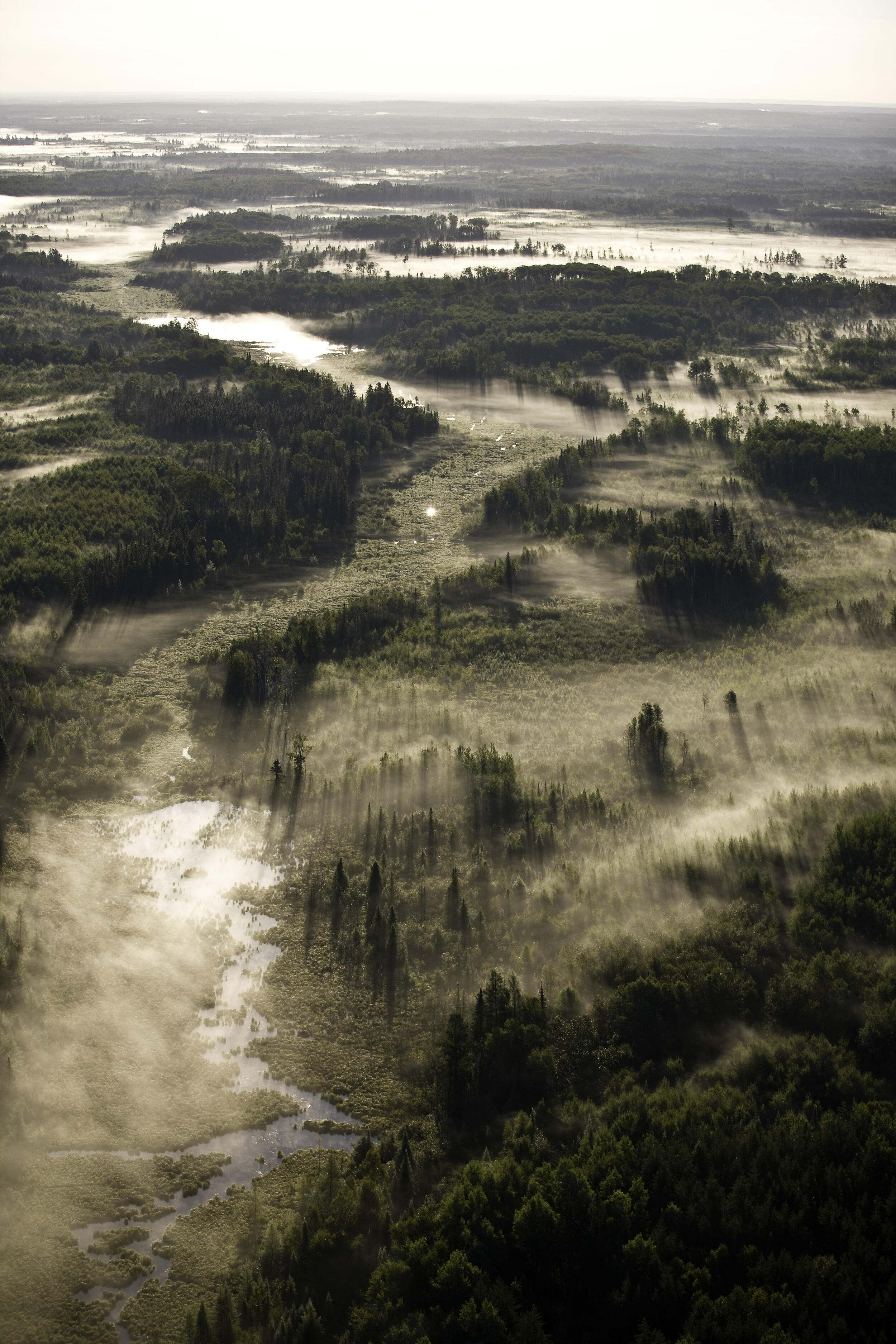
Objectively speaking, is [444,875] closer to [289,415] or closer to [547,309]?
[289,415]

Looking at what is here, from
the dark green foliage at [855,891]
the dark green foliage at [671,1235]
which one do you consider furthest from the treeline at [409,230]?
the dark green foliage at [671,1235]

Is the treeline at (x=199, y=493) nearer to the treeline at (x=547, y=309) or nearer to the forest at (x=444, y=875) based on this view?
the forest at (x=444, y=875)

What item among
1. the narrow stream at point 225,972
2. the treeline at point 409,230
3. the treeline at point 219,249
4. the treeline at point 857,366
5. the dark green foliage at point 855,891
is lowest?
the narrow stream at point 225,972

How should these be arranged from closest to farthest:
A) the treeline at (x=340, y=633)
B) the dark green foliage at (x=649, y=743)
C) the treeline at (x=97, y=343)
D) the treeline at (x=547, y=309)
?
the dark green foliage at (x=649, y=743) < the treeline at (x=340, y=633) < the treeline at (x=97, y=343) < the treeline at (x=547, y=309)

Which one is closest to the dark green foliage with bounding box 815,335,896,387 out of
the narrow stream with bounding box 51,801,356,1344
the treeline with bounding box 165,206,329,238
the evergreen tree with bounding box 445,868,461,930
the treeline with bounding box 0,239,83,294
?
the evergreen tree with bounding box 445,868,461,930

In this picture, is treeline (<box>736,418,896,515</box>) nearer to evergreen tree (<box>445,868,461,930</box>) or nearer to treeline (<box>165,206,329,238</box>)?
evergreen tree (<box>445,868,461,930</box>)

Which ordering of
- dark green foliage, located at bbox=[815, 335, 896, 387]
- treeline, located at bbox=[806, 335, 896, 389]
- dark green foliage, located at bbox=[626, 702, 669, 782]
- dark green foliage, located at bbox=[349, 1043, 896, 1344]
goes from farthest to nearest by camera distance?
dark green foliage, located at bbox=[815, 335, 896, 387], treeline, located at bbox=[806, 335, 896, 389], dark green foliage, located at bbox=[626, 702, 669, 782], dark green foliage, located at bbox=[349, 1043, 896, 1344]

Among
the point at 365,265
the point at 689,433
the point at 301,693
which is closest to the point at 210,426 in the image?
the point at 689,433
